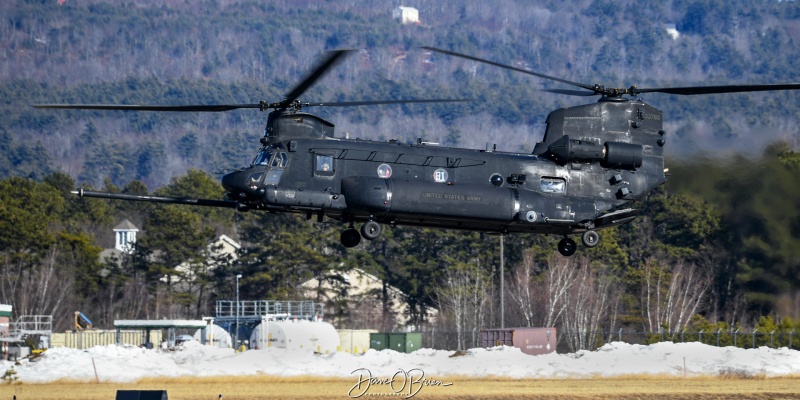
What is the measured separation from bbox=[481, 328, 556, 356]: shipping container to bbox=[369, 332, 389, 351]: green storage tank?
31.1 feet

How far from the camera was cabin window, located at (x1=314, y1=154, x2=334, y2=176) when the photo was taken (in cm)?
3256

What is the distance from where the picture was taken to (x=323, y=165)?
32594 mm

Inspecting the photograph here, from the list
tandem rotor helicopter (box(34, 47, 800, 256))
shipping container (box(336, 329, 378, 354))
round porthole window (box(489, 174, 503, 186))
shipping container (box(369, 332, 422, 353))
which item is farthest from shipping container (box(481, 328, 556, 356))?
round porthole window (box(489, 174, 503, 186))

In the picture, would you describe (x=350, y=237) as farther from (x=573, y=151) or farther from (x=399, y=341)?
(x=399, y=341)

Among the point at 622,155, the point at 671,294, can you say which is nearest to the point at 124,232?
the point at 671,294

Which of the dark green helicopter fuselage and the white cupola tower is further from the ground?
the white cupola tower

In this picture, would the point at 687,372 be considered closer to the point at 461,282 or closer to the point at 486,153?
the point at 486,153

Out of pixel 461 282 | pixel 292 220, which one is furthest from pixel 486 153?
pixel 292 220

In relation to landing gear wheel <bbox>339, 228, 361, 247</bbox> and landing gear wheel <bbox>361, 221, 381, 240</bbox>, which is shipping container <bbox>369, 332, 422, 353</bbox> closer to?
landing gear wheel <bbox>339, 228, 361, 247</bbox>

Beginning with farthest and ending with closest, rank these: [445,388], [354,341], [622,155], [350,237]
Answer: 1. [354,341]
2. [445,388]
3. [622,155]
4. [350,237]

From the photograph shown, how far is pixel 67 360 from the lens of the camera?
152 ft

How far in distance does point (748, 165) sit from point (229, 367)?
783 inches

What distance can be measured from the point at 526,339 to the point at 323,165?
102ft

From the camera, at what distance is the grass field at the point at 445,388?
38.8m
